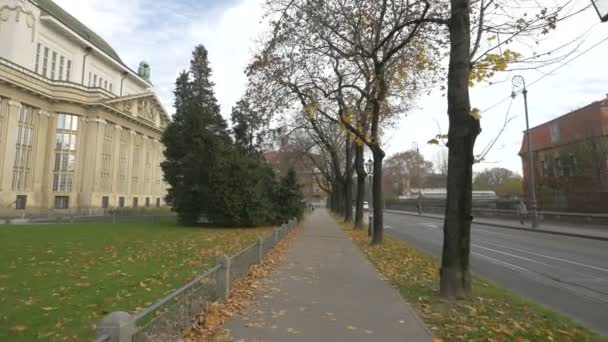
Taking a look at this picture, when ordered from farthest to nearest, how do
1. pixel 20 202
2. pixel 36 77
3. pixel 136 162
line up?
pixel 136 162 < pixel 36 77 < pixel 20 202

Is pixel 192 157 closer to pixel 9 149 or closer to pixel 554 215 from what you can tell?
pixel 9 149

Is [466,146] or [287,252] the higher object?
[466,146]

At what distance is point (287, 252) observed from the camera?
14.3 meters

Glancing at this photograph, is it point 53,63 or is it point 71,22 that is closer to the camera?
point 53,63

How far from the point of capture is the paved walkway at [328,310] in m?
5.41

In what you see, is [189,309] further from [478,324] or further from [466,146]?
[466,146]

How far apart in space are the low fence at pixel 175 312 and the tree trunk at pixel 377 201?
7.89m

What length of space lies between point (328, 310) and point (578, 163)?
36675 mm

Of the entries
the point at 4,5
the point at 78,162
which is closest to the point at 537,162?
the point at 78,162

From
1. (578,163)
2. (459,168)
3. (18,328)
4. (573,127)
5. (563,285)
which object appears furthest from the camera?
(573,127)

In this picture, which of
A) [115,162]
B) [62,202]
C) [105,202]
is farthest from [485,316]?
[115,162]

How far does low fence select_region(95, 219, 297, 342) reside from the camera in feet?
10.7

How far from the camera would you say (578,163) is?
3478cm

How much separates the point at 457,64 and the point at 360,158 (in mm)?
17974
